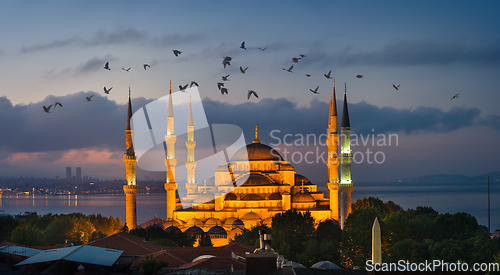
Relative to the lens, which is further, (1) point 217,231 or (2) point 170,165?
(2) point 170,165

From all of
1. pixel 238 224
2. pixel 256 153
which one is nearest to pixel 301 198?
pixel 238 224

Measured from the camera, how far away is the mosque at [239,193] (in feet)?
150

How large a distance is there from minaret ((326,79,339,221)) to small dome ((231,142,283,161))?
787 cm

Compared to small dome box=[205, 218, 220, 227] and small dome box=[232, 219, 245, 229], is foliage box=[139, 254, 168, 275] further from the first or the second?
small dome box=[205, 218, 220, 227]

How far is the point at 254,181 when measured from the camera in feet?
169

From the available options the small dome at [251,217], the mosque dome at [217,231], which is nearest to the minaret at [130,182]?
the mosque dome at [217,231]

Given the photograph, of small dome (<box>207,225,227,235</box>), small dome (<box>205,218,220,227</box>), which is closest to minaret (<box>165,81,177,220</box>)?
small dome (<box>205,218,220,227</box>)

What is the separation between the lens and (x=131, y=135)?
49250 millimetres

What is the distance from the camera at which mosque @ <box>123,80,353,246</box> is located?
150 ft

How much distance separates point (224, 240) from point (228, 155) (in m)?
15.4

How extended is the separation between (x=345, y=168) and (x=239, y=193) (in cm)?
1062

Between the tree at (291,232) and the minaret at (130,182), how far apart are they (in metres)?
14.2

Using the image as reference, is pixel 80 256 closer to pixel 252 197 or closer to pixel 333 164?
pixel 252 197

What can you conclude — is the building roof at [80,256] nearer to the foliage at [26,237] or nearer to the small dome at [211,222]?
the foliage at [26,237]
